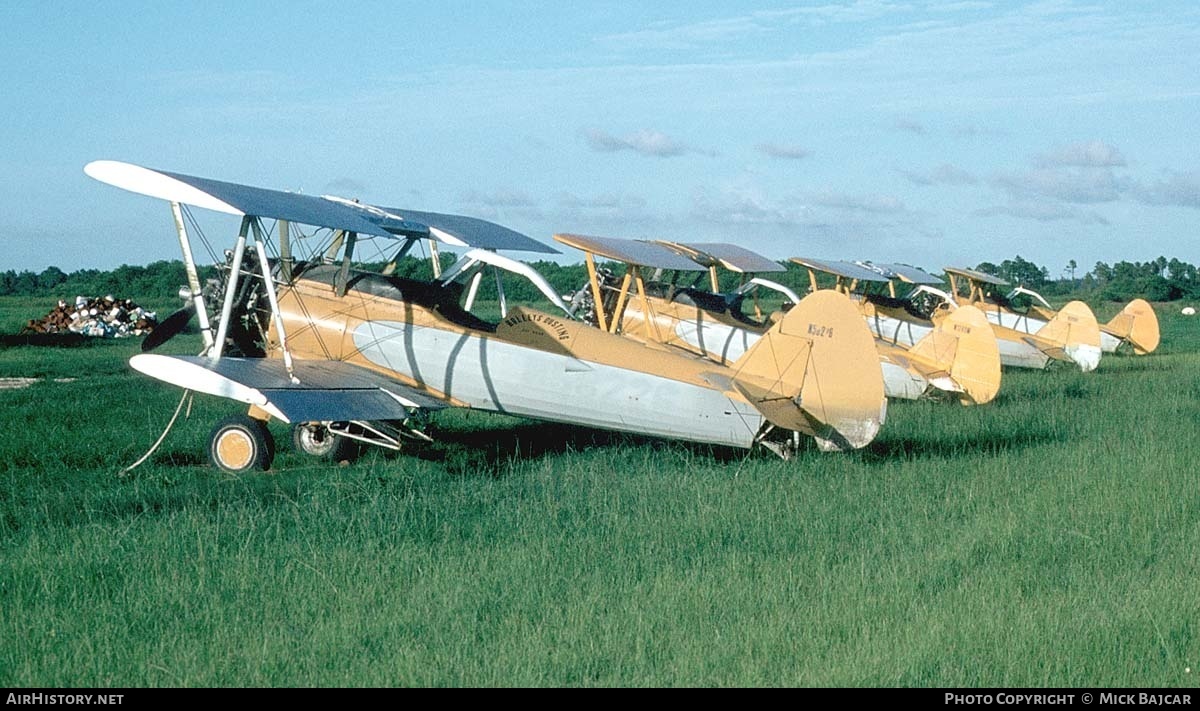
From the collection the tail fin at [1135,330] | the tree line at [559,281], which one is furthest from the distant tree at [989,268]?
the tail fin at [1135,330]

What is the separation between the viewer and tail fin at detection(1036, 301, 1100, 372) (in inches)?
882

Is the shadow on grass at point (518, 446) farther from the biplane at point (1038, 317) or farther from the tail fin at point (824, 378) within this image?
the biplane at point (1038, 317)

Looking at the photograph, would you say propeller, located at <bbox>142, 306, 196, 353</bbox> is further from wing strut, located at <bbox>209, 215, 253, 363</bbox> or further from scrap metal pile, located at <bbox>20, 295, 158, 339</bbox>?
scrap metal pile, located at <bbox>20, 295, 158, 339</bbox>

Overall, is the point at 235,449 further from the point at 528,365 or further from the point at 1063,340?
the point at 1063,340

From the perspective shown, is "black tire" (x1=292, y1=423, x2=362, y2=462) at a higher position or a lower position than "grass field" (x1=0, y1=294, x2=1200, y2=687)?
higher

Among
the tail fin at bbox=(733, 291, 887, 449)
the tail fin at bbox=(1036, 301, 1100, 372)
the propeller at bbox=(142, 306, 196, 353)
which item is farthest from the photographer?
the tail fin at bbox=(1036, 301, 1100, 372)

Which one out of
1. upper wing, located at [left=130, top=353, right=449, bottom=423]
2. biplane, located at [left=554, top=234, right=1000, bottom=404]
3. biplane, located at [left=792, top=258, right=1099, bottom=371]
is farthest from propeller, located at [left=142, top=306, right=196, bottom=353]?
biplane, located at [left=792, top=258, right=1099, bottom=371]

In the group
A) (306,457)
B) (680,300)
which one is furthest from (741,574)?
(680,300)

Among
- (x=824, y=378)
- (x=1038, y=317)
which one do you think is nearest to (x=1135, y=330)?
(x=1038, y=317)

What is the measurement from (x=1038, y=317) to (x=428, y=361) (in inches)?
775

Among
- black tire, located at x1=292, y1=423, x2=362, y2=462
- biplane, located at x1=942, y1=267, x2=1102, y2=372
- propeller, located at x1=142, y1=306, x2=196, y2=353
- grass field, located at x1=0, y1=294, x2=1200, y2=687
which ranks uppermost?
propeller, located at x1=142, y1=306, x2=196, y2=353

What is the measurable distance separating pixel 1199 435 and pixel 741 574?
784cm

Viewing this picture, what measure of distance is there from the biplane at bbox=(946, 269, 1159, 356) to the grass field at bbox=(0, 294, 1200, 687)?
15047mm

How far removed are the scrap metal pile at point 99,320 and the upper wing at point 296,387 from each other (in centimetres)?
2122
